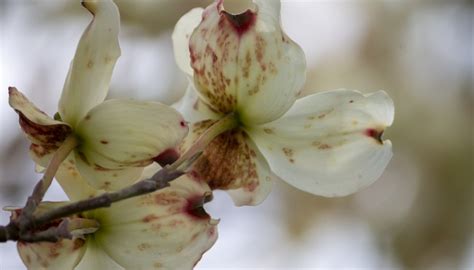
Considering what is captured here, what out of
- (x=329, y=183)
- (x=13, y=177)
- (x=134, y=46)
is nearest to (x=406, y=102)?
(x=134, y=46)

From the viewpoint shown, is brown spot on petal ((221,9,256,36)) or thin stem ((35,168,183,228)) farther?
brown spot on petal ((221,9,256,36))

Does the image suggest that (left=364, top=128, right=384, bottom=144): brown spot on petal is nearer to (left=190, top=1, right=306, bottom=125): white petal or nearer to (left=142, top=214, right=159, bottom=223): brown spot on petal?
(left=190, top=1, right=306, bottom=125): white petal

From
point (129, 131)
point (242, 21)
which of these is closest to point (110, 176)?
point (129, 131)

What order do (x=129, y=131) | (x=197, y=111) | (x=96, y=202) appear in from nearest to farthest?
(x=96, y=202) < (x=129, y=131) < (x=197, y=111)

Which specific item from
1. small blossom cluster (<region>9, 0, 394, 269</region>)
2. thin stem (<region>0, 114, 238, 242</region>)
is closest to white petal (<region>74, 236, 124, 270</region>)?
small blossom cluster (<region>9, 0, 394, 269</region>)

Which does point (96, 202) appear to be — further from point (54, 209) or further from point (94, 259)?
point (94, 259)

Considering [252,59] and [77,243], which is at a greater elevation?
[252,59]

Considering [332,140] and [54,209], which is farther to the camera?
[332,140]
